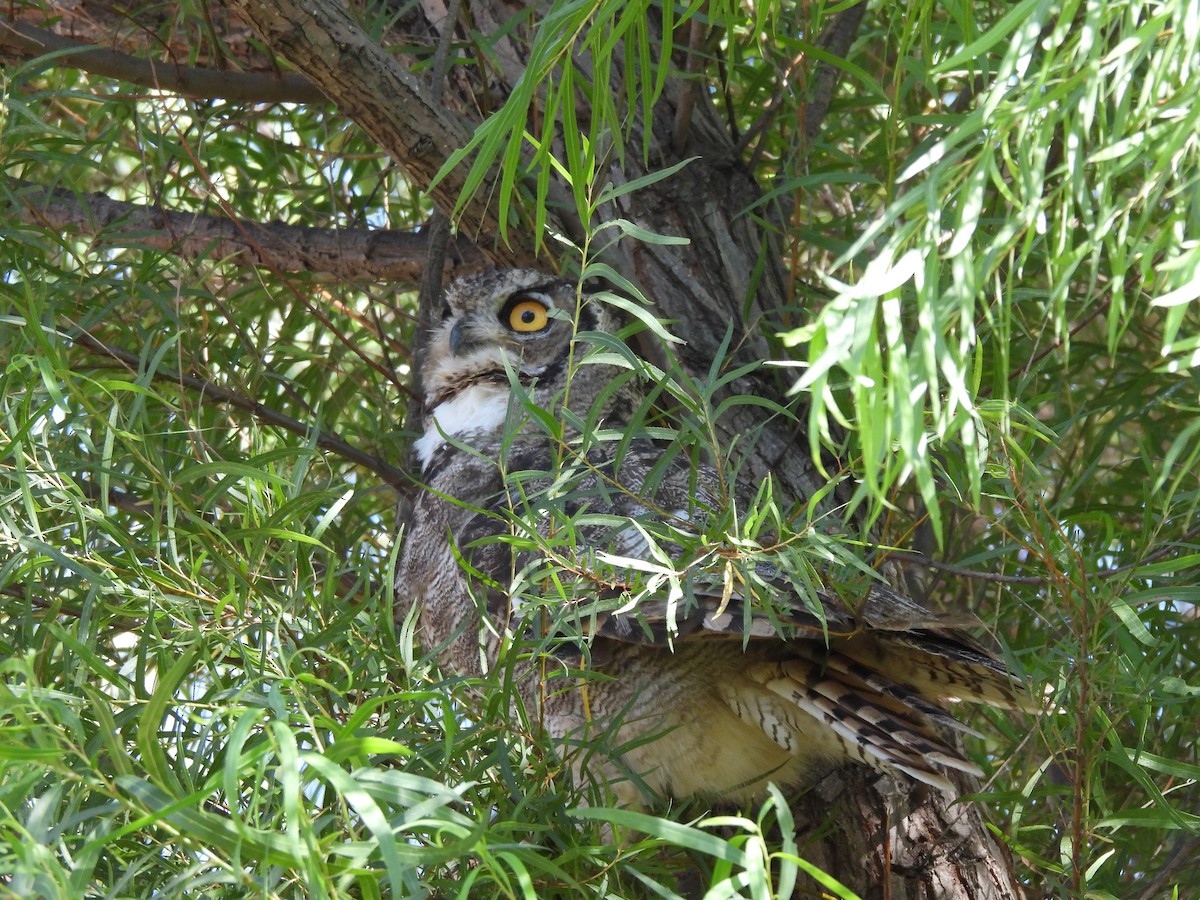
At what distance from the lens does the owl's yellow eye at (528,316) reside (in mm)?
2471

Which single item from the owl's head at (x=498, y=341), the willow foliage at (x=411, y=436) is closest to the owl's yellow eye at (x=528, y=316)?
the owl's head at (x=498, y=341)

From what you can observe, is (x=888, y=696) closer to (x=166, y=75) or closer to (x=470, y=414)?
(x=470, y=414)

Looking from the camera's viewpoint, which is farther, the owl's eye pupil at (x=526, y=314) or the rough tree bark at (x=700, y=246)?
the owl's eye pupil at (x=526, y=314)

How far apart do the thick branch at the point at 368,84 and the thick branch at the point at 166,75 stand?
0.37 meters

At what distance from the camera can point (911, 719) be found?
166 centimetres

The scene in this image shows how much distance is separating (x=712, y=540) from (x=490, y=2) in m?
1.52

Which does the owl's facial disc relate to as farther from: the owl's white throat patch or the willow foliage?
the willow foliage

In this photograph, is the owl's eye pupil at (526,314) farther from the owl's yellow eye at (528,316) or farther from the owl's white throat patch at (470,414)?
the owl's white throat patch at (470,414)

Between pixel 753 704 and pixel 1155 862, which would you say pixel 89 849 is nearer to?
pixel 753 704

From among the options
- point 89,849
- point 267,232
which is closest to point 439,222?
point 267,232

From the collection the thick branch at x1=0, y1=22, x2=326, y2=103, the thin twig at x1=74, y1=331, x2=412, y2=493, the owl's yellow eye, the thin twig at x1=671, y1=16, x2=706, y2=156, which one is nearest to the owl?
the owl's yellow eye

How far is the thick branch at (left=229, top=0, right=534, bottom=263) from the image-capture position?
188 centimetres

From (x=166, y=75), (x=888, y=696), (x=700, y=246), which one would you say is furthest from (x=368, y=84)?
(x=888, y=696)

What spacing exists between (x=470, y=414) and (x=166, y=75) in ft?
2.80
